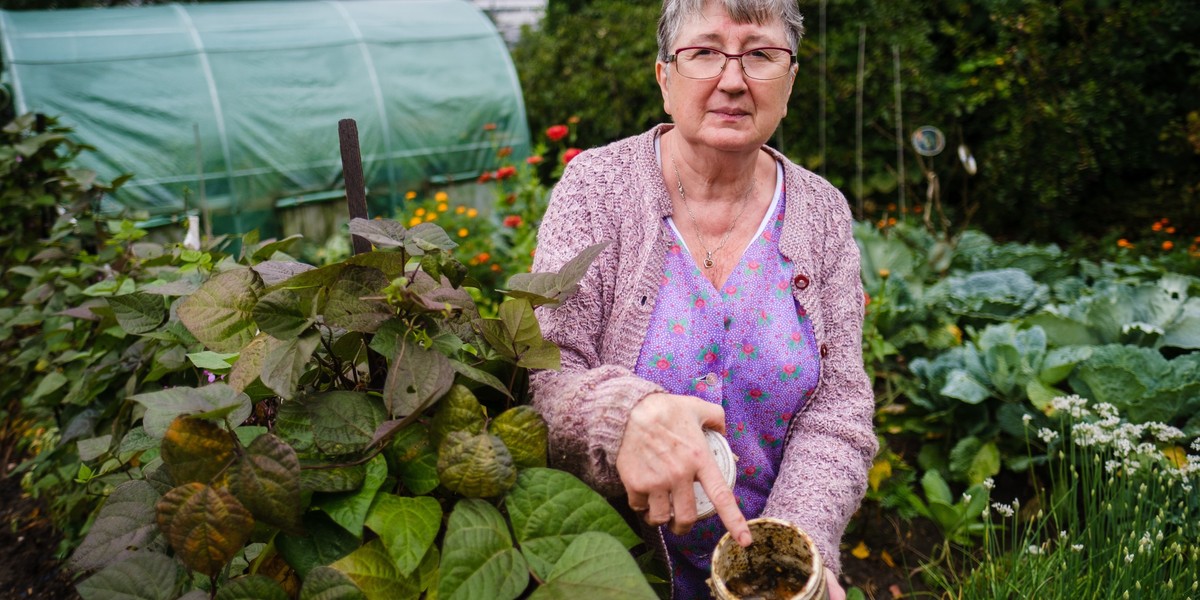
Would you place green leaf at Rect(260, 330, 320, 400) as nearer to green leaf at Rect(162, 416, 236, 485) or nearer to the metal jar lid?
green leaf at Rect(162, 416, 236, 485)

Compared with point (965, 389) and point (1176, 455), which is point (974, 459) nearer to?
point (965, 389)

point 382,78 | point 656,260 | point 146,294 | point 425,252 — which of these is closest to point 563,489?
point 425,252

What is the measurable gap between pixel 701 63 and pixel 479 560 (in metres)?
1.00

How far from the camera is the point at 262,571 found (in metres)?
0.92

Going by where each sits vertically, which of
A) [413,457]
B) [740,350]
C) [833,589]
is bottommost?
[833,589]

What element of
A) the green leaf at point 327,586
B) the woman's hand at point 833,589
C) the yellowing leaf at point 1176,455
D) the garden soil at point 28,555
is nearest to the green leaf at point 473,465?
the green leaf at point 327,586

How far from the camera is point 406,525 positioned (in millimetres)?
856

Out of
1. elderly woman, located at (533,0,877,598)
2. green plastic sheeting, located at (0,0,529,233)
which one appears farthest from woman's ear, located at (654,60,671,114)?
green plastic sheeting, located at (0,0,529,233)

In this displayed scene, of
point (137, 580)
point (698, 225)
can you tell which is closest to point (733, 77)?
point (698, 225)

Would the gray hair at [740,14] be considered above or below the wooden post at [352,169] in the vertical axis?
above

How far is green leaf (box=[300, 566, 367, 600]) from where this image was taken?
0.81m

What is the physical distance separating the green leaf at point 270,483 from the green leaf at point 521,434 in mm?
229

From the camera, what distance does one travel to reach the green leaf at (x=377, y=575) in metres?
0.84

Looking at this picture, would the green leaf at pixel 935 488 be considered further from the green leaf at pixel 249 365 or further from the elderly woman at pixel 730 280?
the green leaf at pixel 249 365
